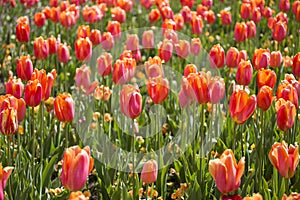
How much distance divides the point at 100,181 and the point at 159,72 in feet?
2.23

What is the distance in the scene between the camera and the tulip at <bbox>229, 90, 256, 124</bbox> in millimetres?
2648

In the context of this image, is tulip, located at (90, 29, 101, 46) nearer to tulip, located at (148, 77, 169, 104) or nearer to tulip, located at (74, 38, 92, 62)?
tulip, located at (74, 38, 92, 62)

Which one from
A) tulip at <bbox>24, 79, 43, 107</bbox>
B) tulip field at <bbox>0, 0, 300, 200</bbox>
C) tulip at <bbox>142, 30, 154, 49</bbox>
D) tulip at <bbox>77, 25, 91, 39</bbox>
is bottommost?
tulip field at <bbox>0, 0, 300, 200</bbox>

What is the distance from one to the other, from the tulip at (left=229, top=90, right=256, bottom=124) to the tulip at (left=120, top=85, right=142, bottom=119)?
0.42 metres

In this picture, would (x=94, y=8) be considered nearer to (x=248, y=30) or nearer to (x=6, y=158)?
(x=248, y=30)

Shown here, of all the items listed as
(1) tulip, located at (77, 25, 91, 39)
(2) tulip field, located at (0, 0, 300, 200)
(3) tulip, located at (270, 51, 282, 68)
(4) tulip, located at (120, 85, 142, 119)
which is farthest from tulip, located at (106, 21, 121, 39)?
(4) tulip, located at (120, 85, 142, 119)

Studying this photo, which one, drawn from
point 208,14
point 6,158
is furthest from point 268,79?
point 208,14

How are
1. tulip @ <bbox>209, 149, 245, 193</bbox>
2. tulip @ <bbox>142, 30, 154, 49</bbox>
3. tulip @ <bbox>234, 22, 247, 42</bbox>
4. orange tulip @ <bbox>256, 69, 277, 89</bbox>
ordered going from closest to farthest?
tulip @ <bbox>209, 149, 245, 193</bbox> < orange tulip @ <bbox>256, 69, 277, 89</bbox> < tulip @ <bbox>142, 30, 154, 49</bbox> < tulip @ <bbox>234, 22, 247, 42</bbox>

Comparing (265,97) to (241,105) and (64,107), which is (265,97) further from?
(64,107)

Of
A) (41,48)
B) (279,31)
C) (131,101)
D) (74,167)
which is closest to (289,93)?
(131,101)

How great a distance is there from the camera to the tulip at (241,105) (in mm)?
2648

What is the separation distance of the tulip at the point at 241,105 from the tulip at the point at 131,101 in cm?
42

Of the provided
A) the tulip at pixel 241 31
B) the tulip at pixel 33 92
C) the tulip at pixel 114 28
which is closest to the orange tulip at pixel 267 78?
the tulip at pixel 33 92

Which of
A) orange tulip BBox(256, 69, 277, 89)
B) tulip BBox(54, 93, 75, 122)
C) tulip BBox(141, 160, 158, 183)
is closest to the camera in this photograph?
tulip BBox(141, 160, 158, 183)
